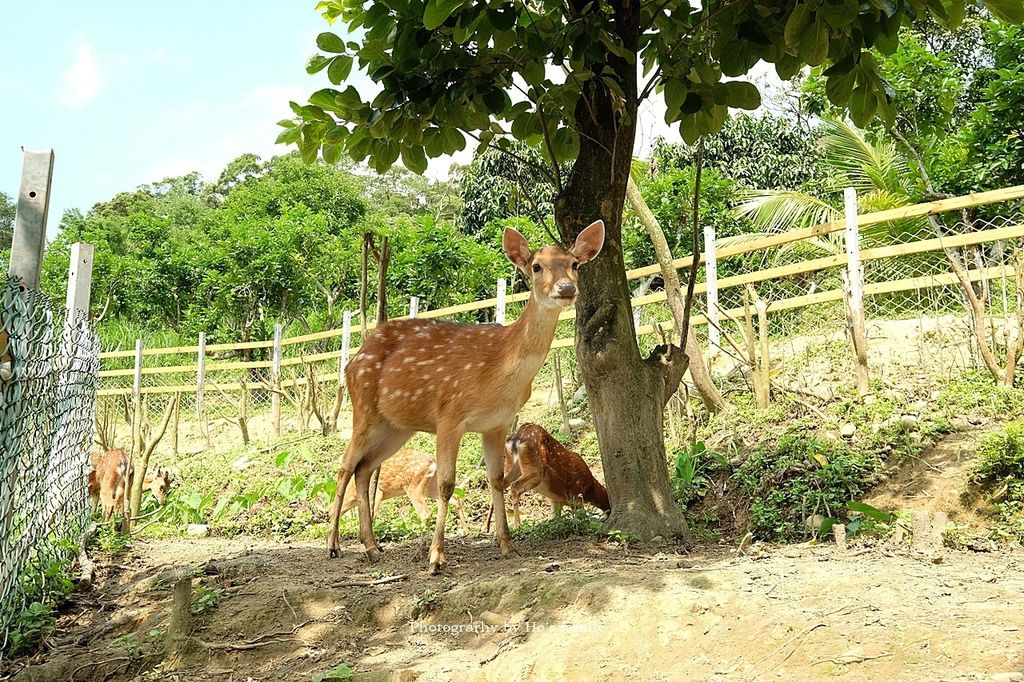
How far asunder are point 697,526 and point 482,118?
3582 millimetres

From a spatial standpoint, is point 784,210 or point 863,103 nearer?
point 863,103

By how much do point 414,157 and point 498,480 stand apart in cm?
231

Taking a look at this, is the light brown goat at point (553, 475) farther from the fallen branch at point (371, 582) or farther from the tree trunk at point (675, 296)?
the fallen branch at point (371, 582)

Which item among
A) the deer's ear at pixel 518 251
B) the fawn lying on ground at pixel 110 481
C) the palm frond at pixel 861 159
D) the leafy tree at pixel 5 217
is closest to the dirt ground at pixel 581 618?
the deer's ear at pixel 518 251

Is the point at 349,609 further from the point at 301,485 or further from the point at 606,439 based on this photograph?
the point at 301,485

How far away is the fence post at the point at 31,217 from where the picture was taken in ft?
15.2

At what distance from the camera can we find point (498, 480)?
6102 mm

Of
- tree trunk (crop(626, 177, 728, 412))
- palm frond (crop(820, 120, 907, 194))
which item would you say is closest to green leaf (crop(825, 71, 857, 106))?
tree trunk (crop(626, 177, 728, 412))

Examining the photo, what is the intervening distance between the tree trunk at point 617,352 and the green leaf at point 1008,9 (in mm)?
2068

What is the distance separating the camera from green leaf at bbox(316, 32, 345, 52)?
578 centimetres

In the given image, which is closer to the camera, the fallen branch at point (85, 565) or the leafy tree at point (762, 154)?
the fallen branch at point (85, 565)

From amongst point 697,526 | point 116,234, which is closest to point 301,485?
point 697,526

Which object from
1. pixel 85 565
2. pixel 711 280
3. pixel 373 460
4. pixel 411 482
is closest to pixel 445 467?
pixel 373 460

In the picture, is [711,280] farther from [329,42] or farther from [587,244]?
[329,42]
